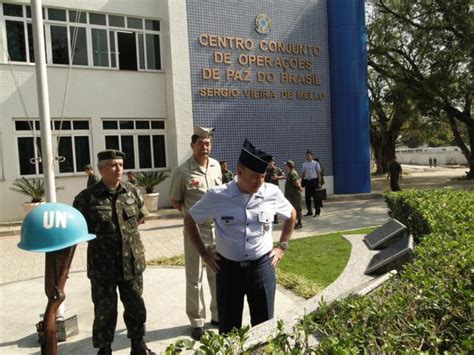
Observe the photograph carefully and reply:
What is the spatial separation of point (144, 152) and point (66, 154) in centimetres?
265

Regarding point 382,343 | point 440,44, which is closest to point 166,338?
point 382,343

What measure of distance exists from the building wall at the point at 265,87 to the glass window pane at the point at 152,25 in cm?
130

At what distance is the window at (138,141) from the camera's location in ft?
50.5

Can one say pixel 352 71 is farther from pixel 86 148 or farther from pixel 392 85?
pixel 86 148

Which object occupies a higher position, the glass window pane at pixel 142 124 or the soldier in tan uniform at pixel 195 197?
the glass window pane at pixel 142 124

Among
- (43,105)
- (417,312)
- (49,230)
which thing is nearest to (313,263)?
(43,105)

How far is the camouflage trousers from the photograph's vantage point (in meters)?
3.62

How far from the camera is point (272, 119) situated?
1733 cm

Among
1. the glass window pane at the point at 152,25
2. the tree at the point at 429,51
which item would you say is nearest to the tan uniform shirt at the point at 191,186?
the glass window pane at the point at 152,25

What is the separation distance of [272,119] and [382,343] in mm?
15609

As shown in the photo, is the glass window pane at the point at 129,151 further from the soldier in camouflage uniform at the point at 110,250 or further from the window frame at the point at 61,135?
the soldier in camouflage uniform at the point at 110,250

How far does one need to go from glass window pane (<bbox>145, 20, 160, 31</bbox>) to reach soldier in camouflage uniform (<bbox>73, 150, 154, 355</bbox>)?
44.5ft

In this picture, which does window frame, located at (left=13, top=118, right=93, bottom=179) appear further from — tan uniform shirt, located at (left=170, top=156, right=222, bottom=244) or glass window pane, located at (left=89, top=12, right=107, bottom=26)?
tan uniform shirt, located at (left=170, top=156, right=222, bottom=244)

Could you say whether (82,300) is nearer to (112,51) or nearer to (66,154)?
(66,154)
